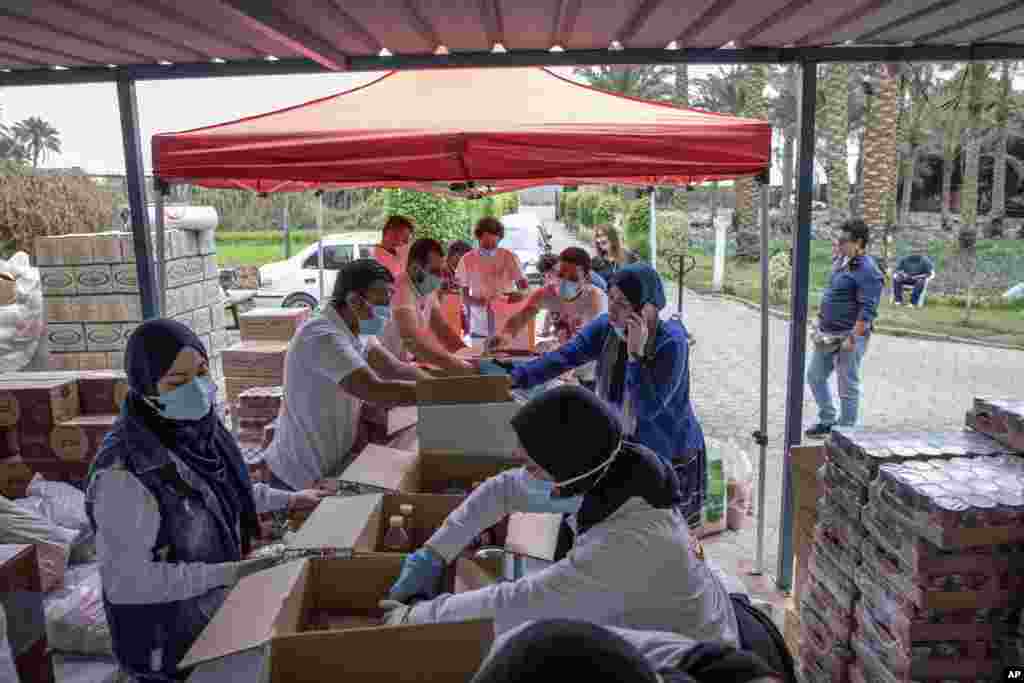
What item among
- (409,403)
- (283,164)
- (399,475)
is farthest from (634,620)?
(283,164)

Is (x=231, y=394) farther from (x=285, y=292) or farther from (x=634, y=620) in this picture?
(x=285, y=292)

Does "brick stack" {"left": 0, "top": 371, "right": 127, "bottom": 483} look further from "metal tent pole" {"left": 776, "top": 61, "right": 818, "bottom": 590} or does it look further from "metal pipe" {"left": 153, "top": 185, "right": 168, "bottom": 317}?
"metal tent pole" {"left": 776, "top": 61, "right": 818, "bottom": 590}

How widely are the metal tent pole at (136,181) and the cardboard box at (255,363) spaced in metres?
2.44

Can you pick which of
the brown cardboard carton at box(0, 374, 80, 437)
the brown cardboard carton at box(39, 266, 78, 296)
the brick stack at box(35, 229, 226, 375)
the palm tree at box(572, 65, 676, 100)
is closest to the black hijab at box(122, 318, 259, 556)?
the brown cardboard carton at box(0, 374, 80, 437)

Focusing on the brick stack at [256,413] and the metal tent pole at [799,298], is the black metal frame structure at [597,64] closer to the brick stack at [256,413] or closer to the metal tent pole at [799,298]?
the metal tent pole at [799,298]

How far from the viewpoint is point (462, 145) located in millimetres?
3434

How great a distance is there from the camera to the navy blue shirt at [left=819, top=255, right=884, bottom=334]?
6.79m

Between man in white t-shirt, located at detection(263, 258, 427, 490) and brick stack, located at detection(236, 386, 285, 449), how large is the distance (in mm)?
2112

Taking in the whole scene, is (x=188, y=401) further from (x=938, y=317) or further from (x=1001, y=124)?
(x=1001, y=124)

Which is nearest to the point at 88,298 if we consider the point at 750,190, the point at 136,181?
the point at 136,181

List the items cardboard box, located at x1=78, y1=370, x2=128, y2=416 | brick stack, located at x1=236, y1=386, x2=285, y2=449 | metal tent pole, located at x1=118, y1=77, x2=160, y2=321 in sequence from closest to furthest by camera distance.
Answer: metal tent pole, located at x1=118, y1=77, x2=160, y2=321, cardboard box, located at x1=78, y1=370, x2=128, y2=416, brick stack, located at x1=236, y1=386, x2=285, y2=449

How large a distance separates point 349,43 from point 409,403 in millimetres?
1726

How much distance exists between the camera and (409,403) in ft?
10.6

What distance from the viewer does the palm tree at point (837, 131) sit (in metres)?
18.0
